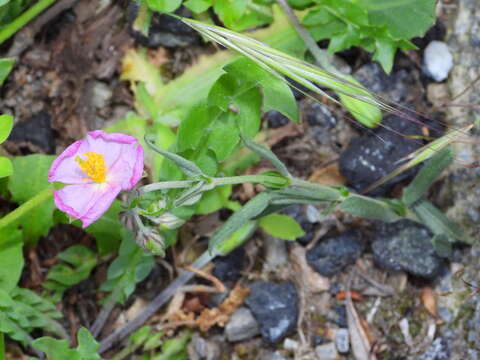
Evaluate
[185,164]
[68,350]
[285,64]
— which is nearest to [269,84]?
[285,64]

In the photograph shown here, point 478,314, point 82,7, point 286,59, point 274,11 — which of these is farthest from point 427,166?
point 82,7

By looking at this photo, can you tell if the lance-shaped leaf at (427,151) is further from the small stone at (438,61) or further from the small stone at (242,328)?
the small stone at (242,328)

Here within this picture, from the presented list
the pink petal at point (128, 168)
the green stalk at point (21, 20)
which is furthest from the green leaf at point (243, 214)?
the green stalk at point (21, 20)

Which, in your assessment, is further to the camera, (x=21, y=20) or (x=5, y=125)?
(x=21, y=20)

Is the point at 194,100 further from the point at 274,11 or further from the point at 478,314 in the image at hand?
the point at 478,314

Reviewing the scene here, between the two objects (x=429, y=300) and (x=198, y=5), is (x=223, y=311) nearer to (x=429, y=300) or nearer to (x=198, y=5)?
(x=429, y=300)

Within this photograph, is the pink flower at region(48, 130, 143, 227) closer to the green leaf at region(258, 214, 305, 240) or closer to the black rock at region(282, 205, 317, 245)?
the green leaf at region(258, 214, 305, 240)

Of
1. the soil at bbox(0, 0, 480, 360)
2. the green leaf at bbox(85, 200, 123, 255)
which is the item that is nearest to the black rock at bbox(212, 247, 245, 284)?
the soil at bbox(0, 0, 480, 360)
